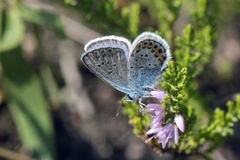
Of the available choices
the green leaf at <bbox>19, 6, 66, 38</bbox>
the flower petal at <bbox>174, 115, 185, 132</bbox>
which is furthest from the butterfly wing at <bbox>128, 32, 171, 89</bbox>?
the green leaf at <bbox>19, 6, 66, 38</bbox>

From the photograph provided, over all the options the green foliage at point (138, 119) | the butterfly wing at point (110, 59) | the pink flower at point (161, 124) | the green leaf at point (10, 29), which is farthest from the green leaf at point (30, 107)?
the pink flower at point (161, 124)

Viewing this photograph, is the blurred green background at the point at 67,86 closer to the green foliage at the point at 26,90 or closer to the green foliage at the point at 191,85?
the green foliage at the point at 26,90

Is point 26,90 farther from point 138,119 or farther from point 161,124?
point 161,124

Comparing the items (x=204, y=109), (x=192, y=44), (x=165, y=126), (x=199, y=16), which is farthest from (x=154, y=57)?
(x=204, y=109)

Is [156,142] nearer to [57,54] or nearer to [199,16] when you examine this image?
[199,16]

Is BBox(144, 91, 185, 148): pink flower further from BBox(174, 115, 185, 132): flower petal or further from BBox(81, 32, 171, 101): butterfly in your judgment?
BBox(81, 32, 171, 101): butterfly

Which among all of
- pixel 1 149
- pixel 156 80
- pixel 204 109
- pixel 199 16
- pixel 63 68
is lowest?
pixel 1 149
